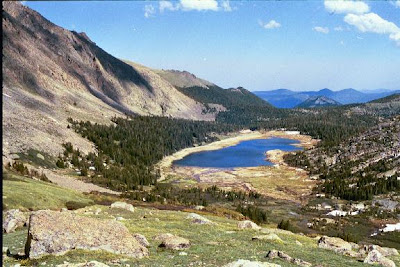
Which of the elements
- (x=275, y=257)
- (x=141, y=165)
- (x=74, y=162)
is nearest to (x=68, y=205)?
(x=275, y=257)

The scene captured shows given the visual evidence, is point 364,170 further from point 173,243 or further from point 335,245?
point 173,243

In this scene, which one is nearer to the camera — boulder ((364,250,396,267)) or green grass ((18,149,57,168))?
boulder ((364,250,396,267))

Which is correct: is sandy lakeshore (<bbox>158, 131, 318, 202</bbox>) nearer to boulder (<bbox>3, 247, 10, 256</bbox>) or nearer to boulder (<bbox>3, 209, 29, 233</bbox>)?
boulder (<bbox>3, 209, 29, 233</bbox>)

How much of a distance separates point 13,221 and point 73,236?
1986cm

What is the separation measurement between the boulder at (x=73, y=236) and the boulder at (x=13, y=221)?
16464 millimetres

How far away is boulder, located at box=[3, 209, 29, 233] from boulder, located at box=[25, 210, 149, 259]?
648 inches

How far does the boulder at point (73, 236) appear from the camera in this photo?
2861cm

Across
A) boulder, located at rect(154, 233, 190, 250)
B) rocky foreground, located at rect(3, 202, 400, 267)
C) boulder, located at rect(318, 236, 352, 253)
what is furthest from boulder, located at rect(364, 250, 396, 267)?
boulder, located at rect(154, 233, 190, 250)

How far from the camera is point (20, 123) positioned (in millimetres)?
148500

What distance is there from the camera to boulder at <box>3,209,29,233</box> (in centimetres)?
4412

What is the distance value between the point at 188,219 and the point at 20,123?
116 metres

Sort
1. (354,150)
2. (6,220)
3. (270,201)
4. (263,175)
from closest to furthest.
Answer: (6,220) → (270,201) → (263,175) → (354,150)

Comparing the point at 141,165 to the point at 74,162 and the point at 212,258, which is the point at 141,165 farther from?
the point at 212,258

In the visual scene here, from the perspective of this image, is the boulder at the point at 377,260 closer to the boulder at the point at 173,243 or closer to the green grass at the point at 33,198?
the boulder at the point at 173,243
